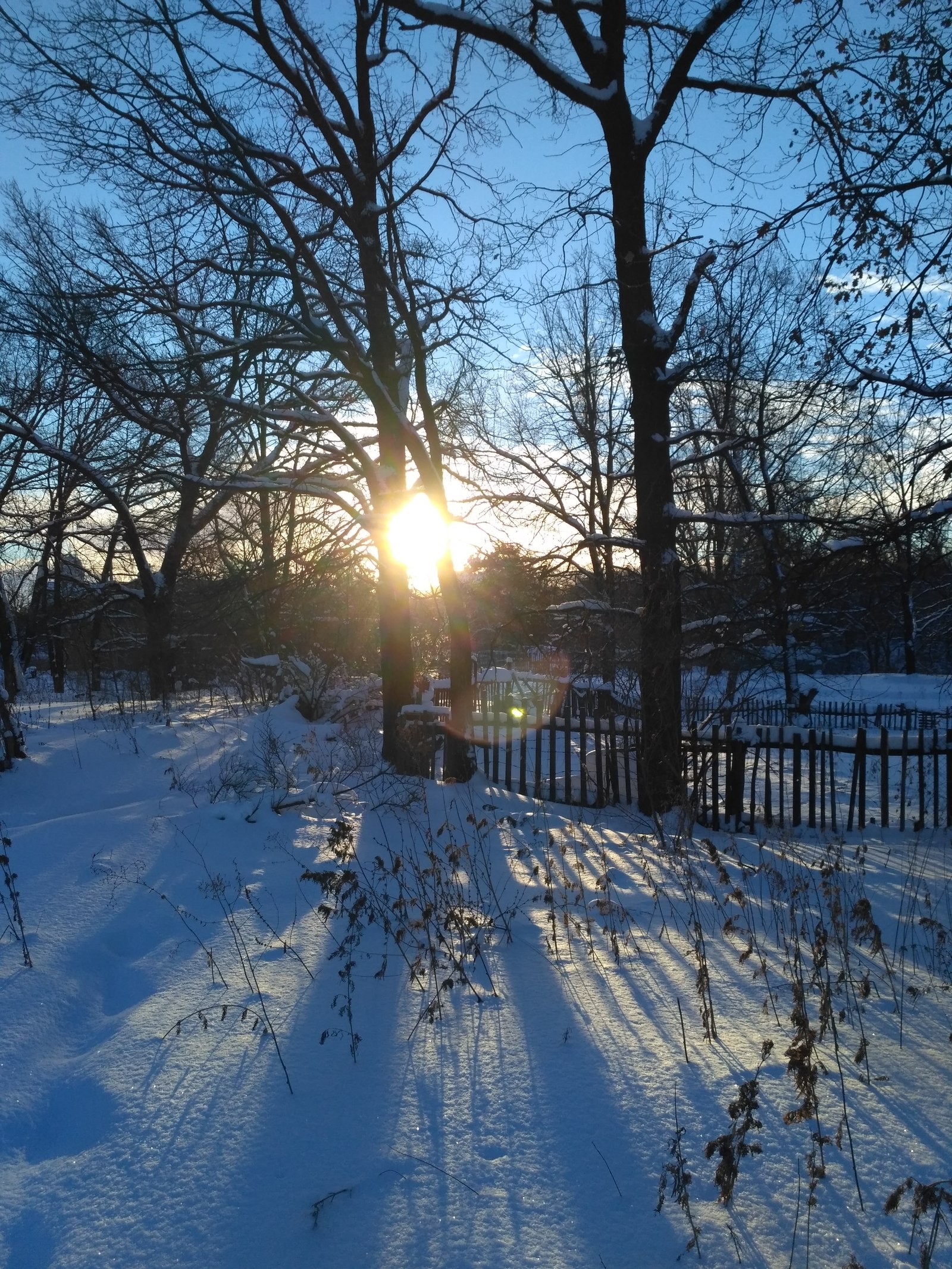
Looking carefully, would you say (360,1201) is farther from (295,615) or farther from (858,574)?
(295,615)

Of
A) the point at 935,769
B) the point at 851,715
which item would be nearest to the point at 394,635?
the point at 935,769

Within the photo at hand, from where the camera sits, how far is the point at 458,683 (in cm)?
1049

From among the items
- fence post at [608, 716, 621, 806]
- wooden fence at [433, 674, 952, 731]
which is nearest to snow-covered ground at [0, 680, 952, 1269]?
fence post at [608, 716, 621, 806]

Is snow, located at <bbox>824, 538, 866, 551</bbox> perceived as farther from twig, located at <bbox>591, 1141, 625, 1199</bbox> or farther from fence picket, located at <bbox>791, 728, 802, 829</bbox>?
twig, located at <bbox>591, 1141, 625, 1199</bbox>

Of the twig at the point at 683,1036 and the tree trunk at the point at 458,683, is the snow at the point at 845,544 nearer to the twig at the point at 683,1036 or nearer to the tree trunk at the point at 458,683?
the twig at the point at 683,1036

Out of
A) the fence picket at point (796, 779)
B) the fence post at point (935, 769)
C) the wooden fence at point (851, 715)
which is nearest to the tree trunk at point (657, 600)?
the fence picket at point (796, 779)

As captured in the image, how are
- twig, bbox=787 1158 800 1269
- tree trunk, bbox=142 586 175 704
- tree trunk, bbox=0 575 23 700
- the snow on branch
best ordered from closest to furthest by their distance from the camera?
twig, bbox=787 1158 800 1269
the snow on branch
tree trunk, bbox=0 575 23 700
tree trunk, bbox=142 586 175 704

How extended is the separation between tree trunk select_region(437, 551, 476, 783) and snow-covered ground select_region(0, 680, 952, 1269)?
11.5 feet

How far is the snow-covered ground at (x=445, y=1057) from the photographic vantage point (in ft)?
8.00

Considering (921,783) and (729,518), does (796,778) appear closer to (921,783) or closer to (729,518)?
(921,783)

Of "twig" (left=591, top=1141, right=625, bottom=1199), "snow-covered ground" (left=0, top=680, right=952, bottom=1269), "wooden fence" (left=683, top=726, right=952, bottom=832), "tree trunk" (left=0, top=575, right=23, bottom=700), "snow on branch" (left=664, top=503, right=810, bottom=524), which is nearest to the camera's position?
"snow-covered ground" (left=0, top=680, right=952, bottom=1269)

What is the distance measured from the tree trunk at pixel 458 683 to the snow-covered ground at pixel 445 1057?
3.50 m

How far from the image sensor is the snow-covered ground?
2439mm

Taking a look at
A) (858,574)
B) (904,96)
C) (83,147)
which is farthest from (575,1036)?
(83,147)
